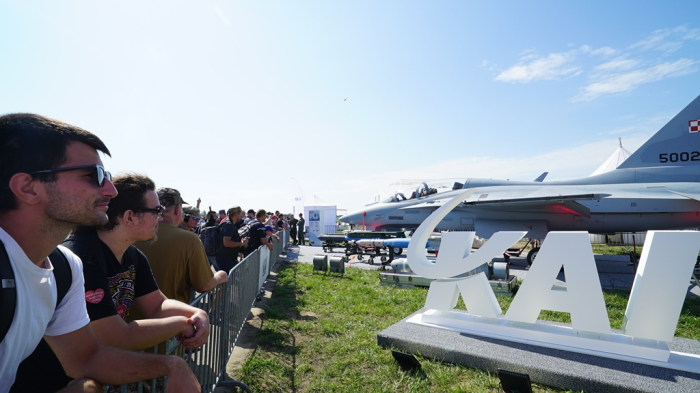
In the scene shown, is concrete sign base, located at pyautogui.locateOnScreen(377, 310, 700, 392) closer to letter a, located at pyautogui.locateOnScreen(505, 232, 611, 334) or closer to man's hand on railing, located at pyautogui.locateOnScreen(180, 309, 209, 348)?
letter a, located at pyautogui.locateOnScreen(505, 232, 611, 334)

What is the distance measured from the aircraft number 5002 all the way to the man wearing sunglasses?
47.4ft

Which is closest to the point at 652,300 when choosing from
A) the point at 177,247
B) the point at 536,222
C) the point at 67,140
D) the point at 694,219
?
the point at 177,247

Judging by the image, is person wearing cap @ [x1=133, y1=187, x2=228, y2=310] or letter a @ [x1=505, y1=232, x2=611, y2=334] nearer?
person wearing cap @ [x1=133, y1=187, x2=228, y2=310]

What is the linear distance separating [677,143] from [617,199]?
9.34 ft

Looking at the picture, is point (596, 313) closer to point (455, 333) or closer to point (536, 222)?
point (455, 333)

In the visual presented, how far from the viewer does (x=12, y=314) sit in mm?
942

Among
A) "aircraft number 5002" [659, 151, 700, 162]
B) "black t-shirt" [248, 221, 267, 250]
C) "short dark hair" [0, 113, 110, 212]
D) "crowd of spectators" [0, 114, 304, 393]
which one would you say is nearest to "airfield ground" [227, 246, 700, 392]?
"black t-shirt" [248, 221, 267, 250]

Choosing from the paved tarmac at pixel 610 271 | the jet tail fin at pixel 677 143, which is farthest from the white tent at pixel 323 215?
the jet tail fin at pixel 677 143

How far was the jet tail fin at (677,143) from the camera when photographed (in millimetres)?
9625

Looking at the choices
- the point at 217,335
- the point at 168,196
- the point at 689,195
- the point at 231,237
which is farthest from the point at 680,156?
the point at 168,196

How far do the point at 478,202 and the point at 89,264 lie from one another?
10.5 m

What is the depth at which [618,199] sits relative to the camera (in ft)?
31.9

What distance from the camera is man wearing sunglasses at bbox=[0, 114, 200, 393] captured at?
102 centimetres

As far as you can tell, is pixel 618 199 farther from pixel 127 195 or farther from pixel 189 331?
pixel 127 195
